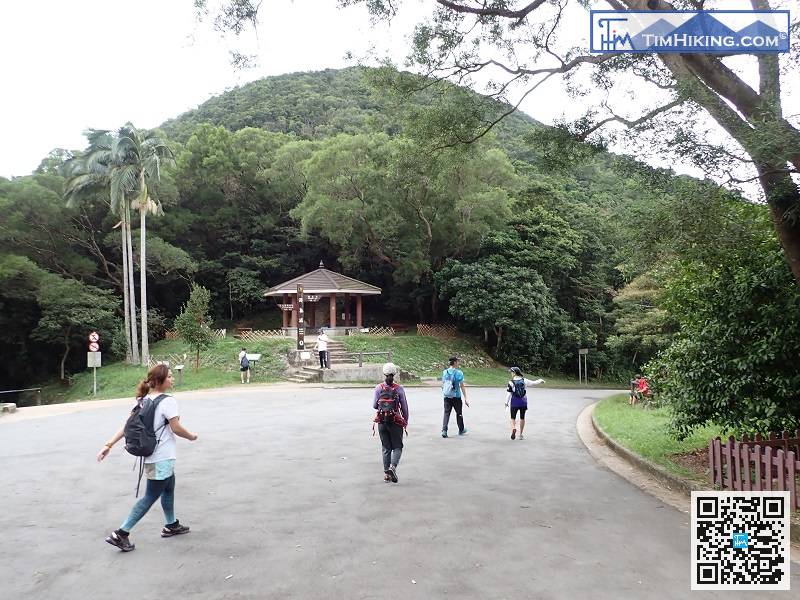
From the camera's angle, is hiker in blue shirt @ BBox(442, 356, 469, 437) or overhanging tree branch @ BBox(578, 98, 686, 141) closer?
overhanging tree branch @ BBox(578, 98, 686, 141)

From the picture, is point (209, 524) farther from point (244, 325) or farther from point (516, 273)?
point (244, 325)

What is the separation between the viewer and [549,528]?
17.1 ft

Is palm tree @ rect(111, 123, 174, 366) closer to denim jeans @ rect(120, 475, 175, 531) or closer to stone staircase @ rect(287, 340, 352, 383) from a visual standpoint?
stone staircase @ rect(287, 340, 352, 383)

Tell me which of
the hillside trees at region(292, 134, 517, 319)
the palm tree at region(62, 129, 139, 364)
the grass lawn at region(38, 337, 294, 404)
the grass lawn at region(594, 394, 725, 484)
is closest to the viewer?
the grass lawn at region(594, 394, 725, 484)

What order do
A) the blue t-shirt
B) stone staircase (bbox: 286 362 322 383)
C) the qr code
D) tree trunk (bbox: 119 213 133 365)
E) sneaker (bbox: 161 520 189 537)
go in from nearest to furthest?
the qr code → sneaker (bbox: 161 520 189 537) → the blue t-shirt → stone staircase (bbox: 286 362 322 383) → tree trunk (bbox: 119 213 133 365)

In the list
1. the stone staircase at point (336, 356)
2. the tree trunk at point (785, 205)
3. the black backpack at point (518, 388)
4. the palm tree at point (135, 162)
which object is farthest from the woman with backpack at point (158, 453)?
the palm tree at point (135, 162)

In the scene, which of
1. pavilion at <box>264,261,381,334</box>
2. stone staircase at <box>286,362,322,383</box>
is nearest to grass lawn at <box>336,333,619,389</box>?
pavilion at <box>264,261,381,334</box>

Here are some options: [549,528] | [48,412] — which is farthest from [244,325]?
[549,528]

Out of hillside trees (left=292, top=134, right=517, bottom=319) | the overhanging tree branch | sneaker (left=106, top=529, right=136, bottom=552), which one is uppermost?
hillside trees (left=292, top=134, right=517, bottom=319)

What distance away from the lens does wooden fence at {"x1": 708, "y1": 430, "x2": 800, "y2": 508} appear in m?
5.20

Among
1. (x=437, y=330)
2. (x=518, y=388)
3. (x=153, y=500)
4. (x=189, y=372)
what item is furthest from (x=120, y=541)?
(x=437, y=330)

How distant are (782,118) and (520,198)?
3514 cm

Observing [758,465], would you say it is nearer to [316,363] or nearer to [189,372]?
[316,363]

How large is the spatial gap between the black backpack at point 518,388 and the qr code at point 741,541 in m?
4.98
